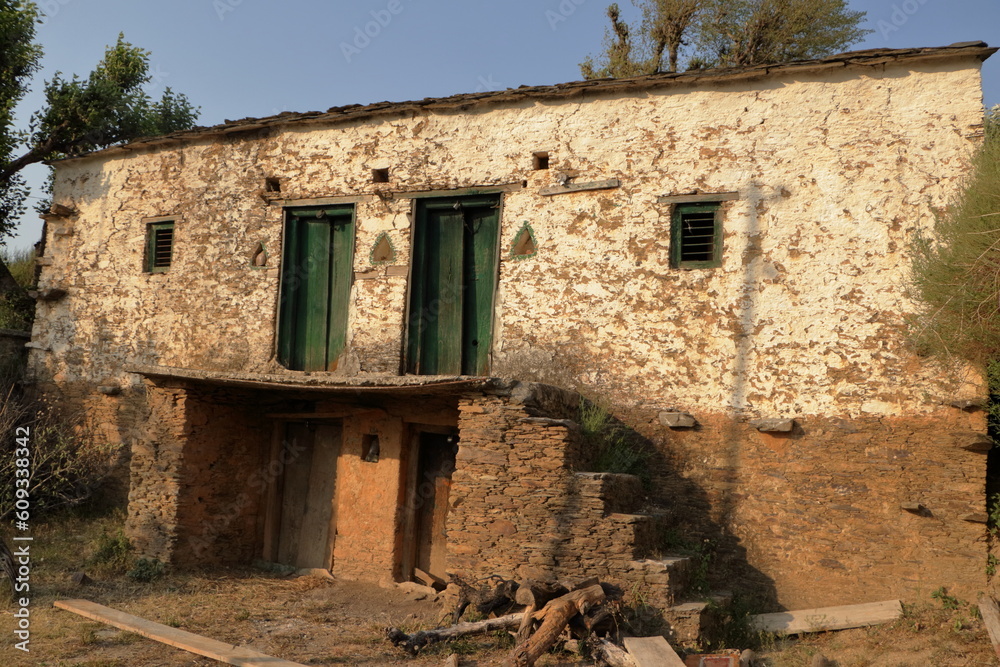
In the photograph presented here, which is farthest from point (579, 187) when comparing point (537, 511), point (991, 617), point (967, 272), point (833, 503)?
point (991, 617)

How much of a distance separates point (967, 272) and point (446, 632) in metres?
5.45

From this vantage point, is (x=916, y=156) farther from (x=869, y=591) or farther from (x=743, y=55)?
(x=743, y=55)

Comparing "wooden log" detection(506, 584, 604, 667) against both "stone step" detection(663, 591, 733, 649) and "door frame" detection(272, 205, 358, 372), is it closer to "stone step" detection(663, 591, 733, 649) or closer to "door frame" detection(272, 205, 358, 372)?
"stone step" detection(663, 591, 733, 649)

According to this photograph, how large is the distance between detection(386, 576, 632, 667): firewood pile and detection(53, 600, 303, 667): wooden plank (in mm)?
1102

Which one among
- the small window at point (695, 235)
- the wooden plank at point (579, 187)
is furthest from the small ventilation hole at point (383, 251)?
the small window at point (695, 235)

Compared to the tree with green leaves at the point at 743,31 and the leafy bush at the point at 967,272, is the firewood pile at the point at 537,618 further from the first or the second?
the tree with green leaves at the point at 743,31

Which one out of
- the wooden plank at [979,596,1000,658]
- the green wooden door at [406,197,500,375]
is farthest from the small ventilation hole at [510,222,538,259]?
the wooden plank at [979,596,1000,658]

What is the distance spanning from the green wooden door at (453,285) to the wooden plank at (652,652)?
14.0 feet

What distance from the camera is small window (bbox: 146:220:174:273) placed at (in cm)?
1176

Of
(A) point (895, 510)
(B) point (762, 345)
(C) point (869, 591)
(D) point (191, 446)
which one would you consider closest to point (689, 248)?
(B) point (762, 345)

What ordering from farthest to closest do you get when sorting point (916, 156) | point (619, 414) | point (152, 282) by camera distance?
point (152, 282)
point (619, 414)
point (916, 156)

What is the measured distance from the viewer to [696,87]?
356 inches

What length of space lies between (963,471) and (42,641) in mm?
8444

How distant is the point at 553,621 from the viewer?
20.6 ft
